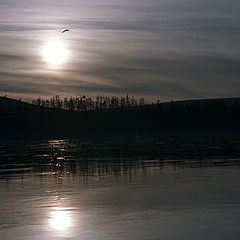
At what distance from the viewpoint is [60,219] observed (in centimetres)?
2047

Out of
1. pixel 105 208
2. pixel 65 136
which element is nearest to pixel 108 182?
pixel 105 208

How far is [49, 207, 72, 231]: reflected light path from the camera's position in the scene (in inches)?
758

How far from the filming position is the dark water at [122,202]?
18.4 m

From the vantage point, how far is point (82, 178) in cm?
3281

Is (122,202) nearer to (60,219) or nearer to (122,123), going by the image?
(60,219)

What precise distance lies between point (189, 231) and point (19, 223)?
554 cm

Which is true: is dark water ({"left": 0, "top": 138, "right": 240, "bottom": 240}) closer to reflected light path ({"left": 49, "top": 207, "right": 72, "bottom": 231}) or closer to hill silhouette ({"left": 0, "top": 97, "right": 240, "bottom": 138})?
reflected light path ({"left": 49, "top": 207, "right": 72, "bottom": 231})

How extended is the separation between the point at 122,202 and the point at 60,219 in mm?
3783

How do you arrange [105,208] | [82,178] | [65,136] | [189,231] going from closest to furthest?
1. [189,231]
2. [105,208]
3. [82,178]
4. [65,136]

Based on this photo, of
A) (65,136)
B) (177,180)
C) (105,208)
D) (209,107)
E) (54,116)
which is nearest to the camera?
(105,208)

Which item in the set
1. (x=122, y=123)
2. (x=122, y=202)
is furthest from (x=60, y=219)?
(x=122, y=123)

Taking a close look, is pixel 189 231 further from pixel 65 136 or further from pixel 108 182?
pixel 65 136

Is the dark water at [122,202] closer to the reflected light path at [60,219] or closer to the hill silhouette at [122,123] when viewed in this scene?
the reflected light path at [60,219]

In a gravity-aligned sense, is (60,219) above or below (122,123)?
below
